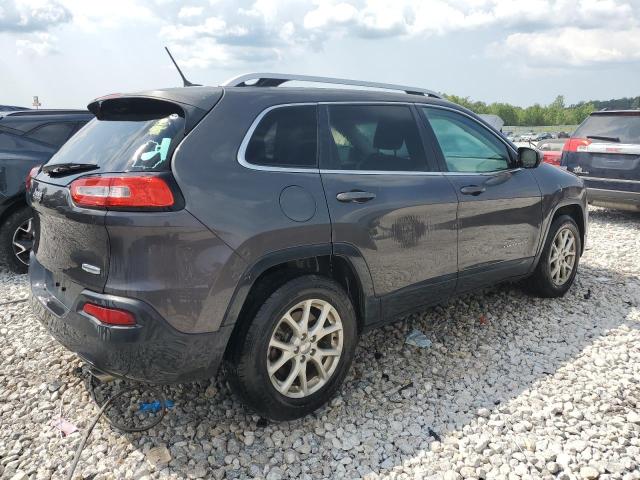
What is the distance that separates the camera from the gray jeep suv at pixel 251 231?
7.97 feet

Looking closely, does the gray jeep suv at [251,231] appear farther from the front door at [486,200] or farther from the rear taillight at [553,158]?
the rear taillight at [553,158]

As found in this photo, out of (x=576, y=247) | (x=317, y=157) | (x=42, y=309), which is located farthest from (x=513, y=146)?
(x=42, y=309)

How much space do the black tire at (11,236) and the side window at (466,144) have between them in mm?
4277

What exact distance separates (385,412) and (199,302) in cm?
133

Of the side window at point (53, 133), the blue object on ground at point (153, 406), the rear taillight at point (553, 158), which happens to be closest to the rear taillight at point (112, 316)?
the blue object on ground at point (153, 406)

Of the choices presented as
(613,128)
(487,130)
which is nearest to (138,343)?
(487,130)

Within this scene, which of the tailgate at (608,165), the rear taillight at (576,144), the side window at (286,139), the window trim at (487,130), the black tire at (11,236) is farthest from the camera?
the rear taillight at (576,144)

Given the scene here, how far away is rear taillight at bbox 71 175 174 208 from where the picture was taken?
239 centimetres

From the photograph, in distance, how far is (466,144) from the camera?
157 inches

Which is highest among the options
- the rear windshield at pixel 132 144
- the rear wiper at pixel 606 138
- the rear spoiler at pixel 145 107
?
the rear spoiler at pixel 145 107

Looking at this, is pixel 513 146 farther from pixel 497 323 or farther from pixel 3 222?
pixel 3 222

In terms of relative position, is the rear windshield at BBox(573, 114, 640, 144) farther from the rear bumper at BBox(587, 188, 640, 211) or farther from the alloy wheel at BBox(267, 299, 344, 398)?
the alloy wheel at BBox(267, 299, 344, 398)

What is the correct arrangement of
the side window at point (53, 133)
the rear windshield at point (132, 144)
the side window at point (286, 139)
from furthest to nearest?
the side window at point (53, 133), the side window at point (286, 139), the rear windshield at point (132, 144)

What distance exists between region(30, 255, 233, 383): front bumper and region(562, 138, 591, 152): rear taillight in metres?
7.43
